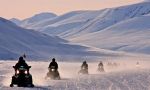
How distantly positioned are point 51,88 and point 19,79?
2.20 meters

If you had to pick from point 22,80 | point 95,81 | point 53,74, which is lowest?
point 22,80

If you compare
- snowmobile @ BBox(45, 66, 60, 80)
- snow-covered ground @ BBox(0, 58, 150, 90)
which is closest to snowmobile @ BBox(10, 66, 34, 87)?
snow-covered ground @ BBox(0, 58, 150, 90)

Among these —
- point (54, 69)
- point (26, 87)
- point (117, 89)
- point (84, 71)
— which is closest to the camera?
point (117, 89)

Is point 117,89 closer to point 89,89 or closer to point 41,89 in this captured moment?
point 89,89

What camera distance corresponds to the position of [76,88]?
27.8m

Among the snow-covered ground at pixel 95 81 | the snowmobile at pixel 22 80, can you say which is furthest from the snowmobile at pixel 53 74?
the snowmobile at pixel 22 80

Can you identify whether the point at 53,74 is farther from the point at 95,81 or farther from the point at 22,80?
the point at 22,80

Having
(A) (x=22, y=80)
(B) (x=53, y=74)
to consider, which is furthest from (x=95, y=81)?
(A) (x=22, y=80)

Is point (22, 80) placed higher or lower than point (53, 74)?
lower

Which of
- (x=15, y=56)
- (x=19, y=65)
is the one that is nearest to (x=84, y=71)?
(x=19, y=65)

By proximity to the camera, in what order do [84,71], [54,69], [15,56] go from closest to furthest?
[54,69], [84,71], [15,56]

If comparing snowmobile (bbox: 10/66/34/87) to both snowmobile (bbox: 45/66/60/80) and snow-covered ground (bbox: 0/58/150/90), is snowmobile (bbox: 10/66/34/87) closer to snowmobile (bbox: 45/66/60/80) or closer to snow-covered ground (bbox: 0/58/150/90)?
snow-covered ground (bbox: 0/58/150/90)

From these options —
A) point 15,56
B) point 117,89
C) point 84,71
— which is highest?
point 15,56

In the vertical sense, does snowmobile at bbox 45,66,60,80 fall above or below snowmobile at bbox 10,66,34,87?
above
